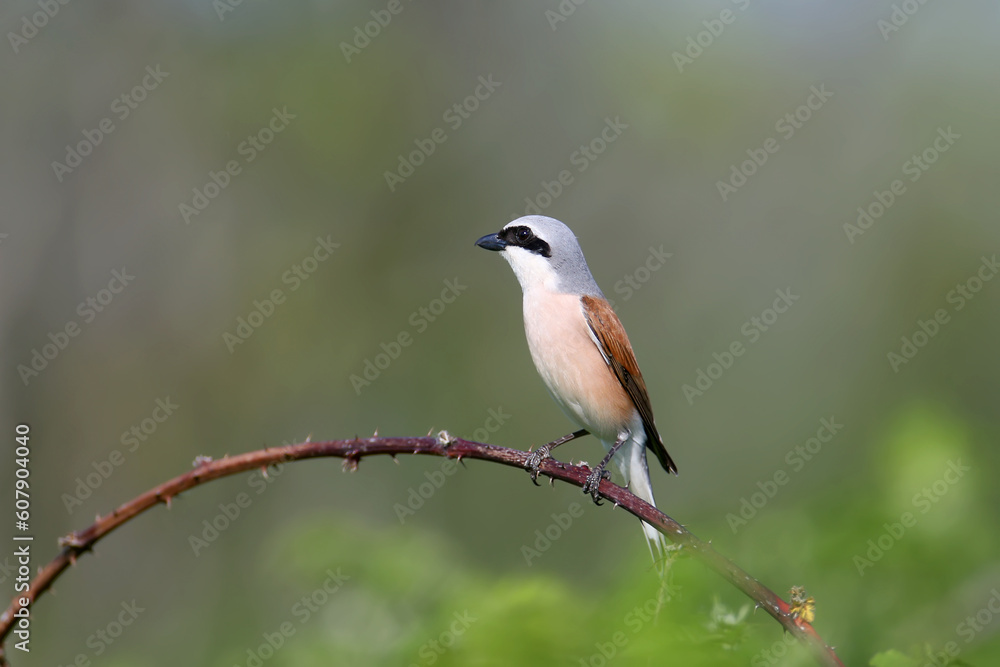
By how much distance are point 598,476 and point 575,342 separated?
96 cm

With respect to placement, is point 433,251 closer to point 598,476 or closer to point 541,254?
point 541,254

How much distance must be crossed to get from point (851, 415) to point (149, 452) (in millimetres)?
8824

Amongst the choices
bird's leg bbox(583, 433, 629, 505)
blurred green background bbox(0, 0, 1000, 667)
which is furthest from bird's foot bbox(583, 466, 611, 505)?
blurred green background bbox(0, 0, 1000, 667)

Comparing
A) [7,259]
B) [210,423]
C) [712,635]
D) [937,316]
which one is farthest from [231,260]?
[712,635]

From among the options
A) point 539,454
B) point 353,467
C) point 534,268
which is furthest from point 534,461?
point 534,268

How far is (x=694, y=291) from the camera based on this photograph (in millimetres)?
12711

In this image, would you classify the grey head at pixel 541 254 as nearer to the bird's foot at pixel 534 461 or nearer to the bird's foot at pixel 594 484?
the bird's foot at pixel 534 461

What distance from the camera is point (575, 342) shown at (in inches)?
159

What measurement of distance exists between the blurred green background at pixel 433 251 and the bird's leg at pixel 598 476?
6.25 feet

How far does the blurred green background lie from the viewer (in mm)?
8398

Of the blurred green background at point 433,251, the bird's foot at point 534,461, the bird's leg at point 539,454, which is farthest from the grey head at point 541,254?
the blurred green background at point 433,251

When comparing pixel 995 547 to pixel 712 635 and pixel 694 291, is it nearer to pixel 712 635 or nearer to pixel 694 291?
Result: pixel 712 635

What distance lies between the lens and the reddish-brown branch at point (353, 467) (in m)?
1.47

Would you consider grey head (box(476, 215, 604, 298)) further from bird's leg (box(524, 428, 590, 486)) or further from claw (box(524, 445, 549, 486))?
claw (box(524, 445, 549, 486))
